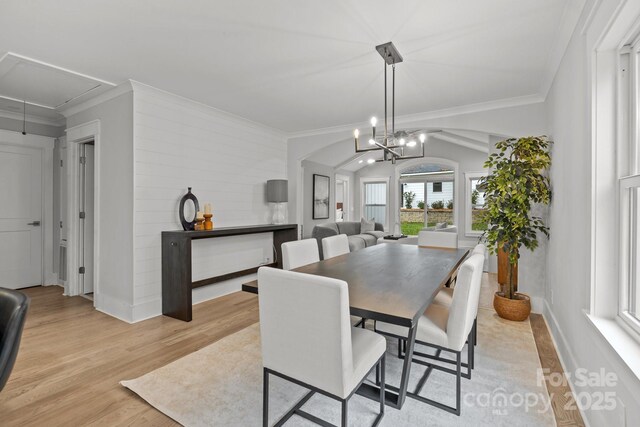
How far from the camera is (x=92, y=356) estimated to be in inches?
100

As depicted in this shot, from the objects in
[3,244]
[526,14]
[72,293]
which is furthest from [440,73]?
[3,244]

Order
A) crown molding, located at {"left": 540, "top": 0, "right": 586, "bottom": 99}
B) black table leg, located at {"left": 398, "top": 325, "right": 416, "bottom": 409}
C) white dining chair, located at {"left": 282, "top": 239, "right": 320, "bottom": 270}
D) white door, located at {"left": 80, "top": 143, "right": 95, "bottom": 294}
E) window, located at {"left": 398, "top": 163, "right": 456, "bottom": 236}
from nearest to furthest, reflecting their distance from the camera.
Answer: black table leg, located at {"left": 398, "top": 325, "right": 416, "bottom": 409}, crown molding, located at {"left": 540, "top": 0, "right": 586, "bottom": 99}, white dining chair, located at {"left": 282, "top": 239, "right": 320, "bottom": 270}, white door, located at {"left": 80, "top": 143, "right": 95, "bottom": 294}, window, located at {"left": 398, "top": 163, "right": 456, "bottom": 236}

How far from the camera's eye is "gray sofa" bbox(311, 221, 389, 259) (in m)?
5.98

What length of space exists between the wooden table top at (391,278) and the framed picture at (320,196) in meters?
4.31

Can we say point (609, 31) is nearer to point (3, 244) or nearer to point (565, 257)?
point (565, 257)

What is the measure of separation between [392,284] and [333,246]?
1.37m

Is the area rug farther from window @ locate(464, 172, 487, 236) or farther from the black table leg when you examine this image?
window @ locate(464, 172, 487, 236)

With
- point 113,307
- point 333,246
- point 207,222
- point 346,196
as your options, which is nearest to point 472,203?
point 346,196

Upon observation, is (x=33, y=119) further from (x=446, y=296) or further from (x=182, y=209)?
(x=446, y=296)

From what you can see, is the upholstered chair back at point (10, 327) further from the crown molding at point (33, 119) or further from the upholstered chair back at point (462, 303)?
the crown molding at point (33, 119)

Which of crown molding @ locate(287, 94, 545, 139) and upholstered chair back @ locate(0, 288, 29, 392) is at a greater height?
crown molding @ locate(287, 94, 545, 139)

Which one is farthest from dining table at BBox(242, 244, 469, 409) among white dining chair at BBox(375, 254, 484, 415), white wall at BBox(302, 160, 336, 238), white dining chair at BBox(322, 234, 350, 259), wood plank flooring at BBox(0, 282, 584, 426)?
white wall at BBox(302, 160, 336, 238)

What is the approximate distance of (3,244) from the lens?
4250mm

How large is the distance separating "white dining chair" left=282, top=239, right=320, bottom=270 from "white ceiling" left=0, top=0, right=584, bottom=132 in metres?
1.64
